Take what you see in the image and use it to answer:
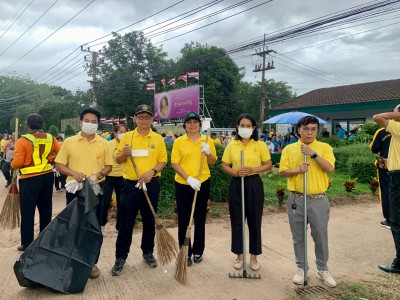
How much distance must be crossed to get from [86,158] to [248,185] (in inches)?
75.7

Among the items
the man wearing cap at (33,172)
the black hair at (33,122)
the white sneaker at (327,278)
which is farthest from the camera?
the black hair at (33,122)

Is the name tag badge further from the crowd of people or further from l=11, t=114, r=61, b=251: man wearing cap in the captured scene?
l=11, t=114, r=61, b=251: man wearing cap

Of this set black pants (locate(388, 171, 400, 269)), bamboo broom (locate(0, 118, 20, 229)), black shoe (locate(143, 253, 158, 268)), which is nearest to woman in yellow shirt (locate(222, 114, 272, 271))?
black shoe (locate(143, 253, 158, 268))

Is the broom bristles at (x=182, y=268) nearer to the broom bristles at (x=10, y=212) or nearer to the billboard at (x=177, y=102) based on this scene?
the broom bristles at (x=10, y=212)

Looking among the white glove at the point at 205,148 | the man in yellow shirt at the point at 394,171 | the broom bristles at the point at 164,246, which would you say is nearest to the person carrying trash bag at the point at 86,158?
the broom bristles at the point at 164,246

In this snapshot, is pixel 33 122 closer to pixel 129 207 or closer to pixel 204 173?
pixel 129 207

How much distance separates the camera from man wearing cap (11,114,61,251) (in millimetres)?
4016

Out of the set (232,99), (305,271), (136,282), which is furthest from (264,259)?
(232,99)

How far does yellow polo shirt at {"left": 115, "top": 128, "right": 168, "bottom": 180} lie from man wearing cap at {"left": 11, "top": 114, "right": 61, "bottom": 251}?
4.15 feet

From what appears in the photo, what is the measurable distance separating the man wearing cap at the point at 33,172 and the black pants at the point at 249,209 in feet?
8.51

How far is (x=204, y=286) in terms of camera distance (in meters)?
3.23

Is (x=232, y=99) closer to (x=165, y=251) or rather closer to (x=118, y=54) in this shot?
(x=118, y=54)

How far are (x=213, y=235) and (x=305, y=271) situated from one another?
6.36 ft

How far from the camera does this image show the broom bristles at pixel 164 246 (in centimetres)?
359
